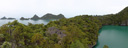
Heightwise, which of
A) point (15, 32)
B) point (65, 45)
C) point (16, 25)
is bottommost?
point (65, 45)

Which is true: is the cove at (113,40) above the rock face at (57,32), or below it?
below

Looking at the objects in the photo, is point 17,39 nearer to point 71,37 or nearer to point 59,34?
point 59,34

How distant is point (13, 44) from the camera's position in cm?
888

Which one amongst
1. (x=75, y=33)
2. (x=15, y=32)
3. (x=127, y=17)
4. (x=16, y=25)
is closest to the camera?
(x=15, y=32)

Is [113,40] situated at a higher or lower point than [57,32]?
lower

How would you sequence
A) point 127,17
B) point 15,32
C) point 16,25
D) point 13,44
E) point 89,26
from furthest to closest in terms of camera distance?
1. point 127,17
2. point 89,26
3. point 16,25
4. point 15,32
5. point 13,44

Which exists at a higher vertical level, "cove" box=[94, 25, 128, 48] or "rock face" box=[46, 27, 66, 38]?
"rock face" box=[46, 27, 66, 38]

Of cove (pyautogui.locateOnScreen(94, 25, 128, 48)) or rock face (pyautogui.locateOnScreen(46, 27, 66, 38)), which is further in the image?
cove (pyautogui.locateOnScreen(94, 25, 128, 48))

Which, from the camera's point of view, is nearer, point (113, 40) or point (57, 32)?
point (57, 32)

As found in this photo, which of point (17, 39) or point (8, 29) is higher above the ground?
point (8, 29)

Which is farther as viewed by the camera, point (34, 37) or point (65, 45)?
point (65, 45)

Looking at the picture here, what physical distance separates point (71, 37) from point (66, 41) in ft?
3.71

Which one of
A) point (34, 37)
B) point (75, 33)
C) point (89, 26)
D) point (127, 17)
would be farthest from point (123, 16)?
point (34, 37)

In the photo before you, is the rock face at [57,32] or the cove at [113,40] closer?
the rock face at [57,32]
